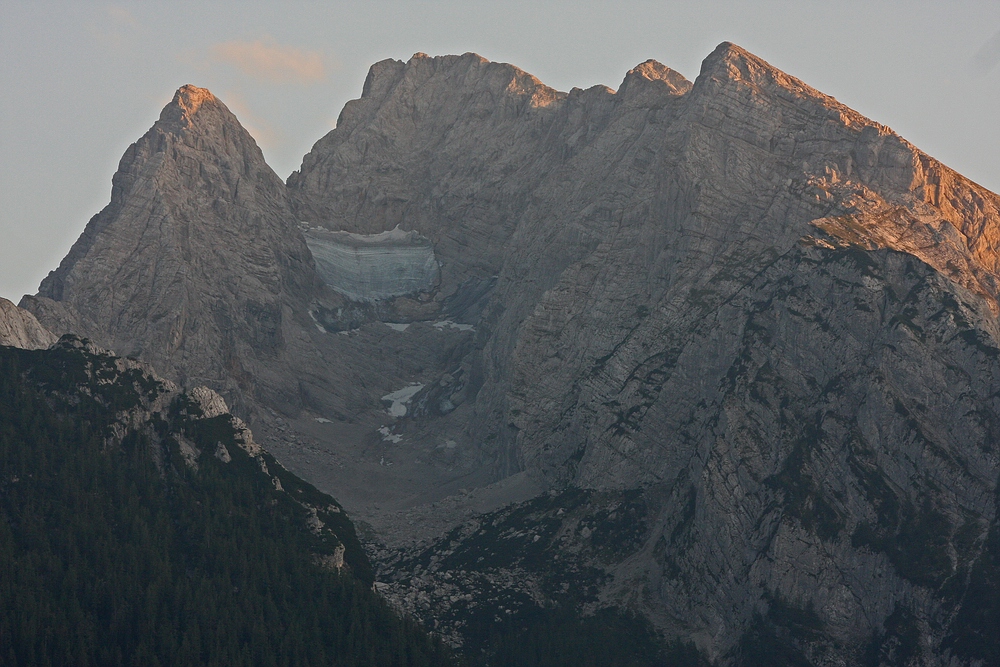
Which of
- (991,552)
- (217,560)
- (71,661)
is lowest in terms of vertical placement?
(71,661)

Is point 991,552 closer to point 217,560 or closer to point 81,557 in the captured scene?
point 217,560

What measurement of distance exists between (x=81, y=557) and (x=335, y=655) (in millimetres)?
30717

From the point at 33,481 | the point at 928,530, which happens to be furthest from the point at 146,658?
the point at 928,530

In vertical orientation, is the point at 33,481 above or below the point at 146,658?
above

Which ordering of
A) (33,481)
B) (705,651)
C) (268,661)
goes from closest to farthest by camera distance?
(268,661)
(33,481)
(705,651)

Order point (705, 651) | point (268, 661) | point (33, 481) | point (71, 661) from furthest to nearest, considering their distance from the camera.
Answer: point (705, 651)
point (33, 481)
point (268, 661)
point (71, 661)

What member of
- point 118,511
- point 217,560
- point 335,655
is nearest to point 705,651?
point 335,655

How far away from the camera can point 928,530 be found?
19962 cm

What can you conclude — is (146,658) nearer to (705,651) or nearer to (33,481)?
(33,481)

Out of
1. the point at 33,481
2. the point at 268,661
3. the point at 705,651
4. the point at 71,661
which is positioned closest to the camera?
the point at 71,661

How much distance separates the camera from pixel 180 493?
646 ft

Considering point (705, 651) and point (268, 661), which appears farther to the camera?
point (705, 651)

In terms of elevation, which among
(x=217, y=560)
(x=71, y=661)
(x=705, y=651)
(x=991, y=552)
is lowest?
(x=71, y=661)

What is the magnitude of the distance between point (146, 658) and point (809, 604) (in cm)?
8308
